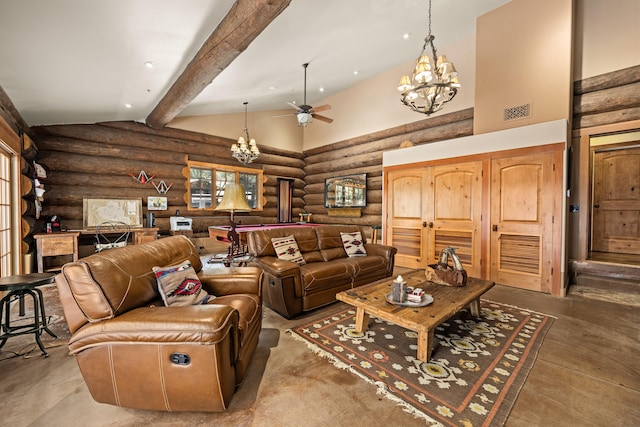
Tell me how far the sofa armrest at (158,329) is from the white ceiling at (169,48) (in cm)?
224

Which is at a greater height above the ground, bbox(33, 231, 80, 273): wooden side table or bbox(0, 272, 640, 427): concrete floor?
bbox(33, 231, 80, 273): wooden side table

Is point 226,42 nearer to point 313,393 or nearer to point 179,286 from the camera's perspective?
point 179,286

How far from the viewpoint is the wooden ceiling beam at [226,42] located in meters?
2.46

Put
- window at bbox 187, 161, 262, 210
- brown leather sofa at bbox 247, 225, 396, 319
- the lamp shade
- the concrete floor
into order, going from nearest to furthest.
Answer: the concrete floor
brown leather sofa at bbox 247, 225, 396, 319
the lamp shade
window at bbox 187, 161, 262, 210

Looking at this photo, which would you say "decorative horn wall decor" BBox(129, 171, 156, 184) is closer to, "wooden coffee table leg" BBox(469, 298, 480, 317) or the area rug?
the area rug

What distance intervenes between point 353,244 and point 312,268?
123cm

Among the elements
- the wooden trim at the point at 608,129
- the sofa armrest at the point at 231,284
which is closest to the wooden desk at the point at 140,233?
the sofa armrest at the point at 231,284

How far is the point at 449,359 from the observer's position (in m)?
2.21

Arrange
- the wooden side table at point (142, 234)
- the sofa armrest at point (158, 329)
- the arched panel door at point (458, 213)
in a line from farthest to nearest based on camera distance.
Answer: the wooden side table at point (142, 234)
the arched panel door at point (458, 213)
the sofa armrest at point (158, 329)

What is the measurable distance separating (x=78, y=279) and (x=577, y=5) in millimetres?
7205

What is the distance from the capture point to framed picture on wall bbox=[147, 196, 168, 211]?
20.1 feet

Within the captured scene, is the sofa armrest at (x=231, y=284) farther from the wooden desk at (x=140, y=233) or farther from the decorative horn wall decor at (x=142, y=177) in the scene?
the decorative horn wall decor at (x=142, y=177)

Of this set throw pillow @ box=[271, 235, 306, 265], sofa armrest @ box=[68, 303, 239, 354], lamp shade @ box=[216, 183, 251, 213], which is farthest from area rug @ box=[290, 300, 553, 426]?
lamp shade @ box=[216, 183, 251, 213]

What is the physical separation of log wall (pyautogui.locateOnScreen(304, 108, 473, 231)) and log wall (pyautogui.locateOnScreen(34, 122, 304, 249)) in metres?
2.48
